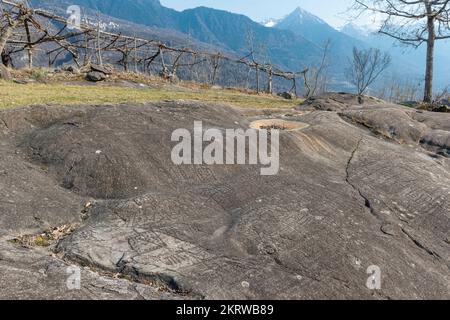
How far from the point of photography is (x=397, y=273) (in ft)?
16.6

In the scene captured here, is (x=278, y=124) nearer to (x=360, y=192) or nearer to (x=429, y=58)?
(x=360, y=192)

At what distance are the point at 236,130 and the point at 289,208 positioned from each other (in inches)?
118

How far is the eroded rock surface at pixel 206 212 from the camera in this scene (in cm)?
468

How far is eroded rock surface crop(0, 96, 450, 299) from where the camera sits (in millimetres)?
4684

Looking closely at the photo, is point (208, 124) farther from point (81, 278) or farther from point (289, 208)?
point (81, 278)

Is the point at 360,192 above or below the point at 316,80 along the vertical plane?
above

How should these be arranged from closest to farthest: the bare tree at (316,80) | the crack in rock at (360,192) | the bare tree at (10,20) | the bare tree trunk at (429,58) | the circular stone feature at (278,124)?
the crack in rock at (360,192), the circular stone feature at (278,124), the bare tree at (10,20), the bare tree trunk at (429,58), the bare tree at (316,80)

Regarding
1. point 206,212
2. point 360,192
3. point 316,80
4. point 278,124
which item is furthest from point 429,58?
point 316,80

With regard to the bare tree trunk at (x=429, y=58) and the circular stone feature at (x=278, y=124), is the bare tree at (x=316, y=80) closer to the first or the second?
the bare tree trunk at (x=429, y=58)

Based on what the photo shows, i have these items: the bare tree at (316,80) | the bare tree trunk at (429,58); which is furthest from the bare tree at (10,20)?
the bare tree trunk at (429,58)

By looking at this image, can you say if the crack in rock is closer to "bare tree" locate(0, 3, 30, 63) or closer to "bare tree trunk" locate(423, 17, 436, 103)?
"bare tree trunk" locate(423, 17, 436, 103)

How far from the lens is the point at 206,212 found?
20.3 feet

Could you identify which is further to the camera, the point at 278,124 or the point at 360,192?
the point at 278,124
